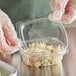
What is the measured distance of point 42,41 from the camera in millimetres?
889

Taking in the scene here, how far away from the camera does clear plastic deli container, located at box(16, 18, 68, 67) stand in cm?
76

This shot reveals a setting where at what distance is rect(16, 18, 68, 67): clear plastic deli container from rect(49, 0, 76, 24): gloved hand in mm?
124

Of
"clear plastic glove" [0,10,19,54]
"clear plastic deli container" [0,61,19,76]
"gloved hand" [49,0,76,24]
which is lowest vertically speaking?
"clear plastic deli container" [0,61,19,76]

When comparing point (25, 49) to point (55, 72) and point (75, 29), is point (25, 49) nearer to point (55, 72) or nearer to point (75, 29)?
point (55, 72)

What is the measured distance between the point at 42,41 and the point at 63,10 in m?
0.22

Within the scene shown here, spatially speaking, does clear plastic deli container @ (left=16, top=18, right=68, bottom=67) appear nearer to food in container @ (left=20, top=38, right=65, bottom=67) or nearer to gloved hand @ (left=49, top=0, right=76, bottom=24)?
food in container @ (left=20, top=38, right=65, bottom=67)

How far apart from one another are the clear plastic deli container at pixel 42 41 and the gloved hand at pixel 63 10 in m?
0.12

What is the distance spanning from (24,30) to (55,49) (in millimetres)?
164

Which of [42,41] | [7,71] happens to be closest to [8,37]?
[7,71]

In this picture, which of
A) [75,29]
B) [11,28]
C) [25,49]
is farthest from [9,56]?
[75,29]

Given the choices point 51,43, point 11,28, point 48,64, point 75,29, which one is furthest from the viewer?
point 75,29

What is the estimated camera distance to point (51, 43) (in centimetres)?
89

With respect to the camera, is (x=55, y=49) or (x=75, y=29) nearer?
(x=55, y=49)

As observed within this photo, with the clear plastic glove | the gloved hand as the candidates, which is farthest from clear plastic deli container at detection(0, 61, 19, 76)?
the gloved hand
